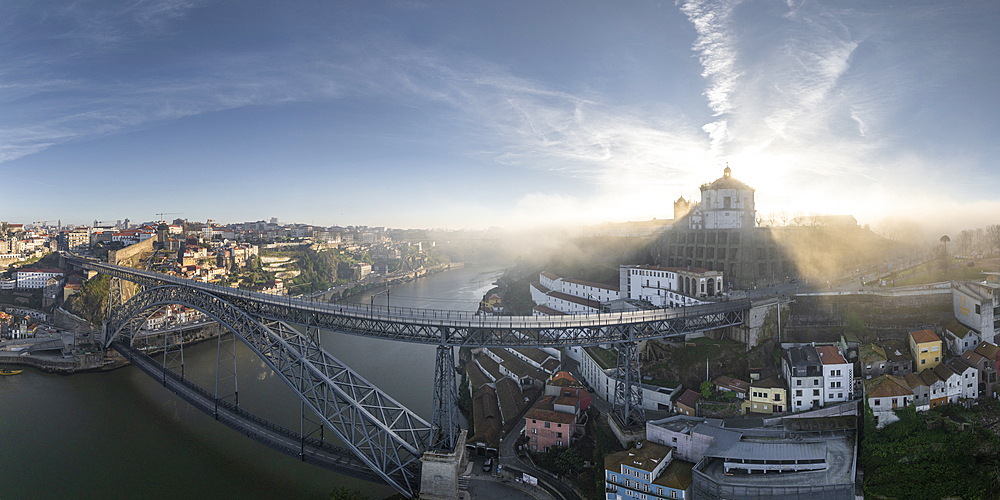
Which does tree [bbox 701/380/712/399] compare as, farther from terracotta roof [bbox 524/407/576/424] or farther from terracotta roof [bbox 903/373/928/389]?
terracotta roof [bbox 903/373/928/389]

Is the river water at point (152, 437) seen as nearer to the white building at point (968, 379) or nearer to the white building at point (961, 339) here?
the white building at point (968, 379)

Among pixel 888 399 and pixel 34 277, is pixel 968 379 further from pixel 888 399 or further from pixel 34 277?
pixel 34 277

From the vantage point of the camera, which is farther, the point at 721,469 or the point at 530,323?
the point at 530,323

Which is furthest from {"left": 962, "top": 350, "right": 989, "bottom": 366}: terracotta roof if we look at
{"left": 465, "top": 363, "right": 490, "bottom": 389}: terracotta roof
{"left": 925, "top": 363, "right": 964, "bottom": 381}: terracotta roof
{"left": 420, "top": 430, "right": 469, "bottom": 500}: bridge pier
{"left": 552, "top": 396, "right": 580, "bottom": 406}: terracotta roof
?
{"left": 465, "top": 363, "right": 490, "bottom": 389}: terracotta roof

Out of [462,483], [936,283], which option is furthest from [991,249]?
[462,483]

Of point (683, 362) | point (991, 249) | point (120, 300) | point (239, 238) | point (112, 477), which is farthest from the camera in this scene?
point (239, 238)

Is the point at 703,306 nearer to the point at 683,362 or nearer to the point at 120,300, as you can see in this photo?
the point at 683,362
